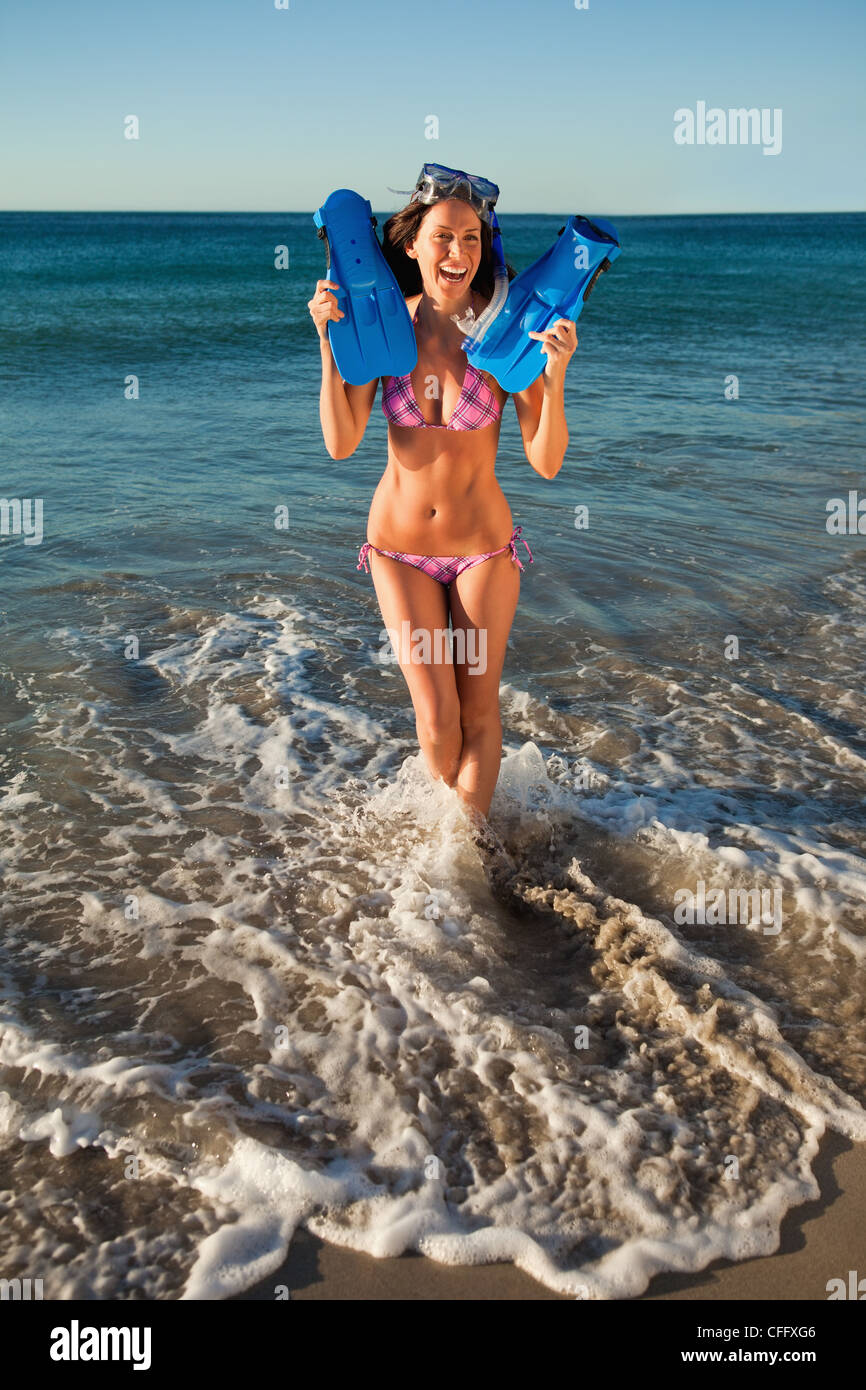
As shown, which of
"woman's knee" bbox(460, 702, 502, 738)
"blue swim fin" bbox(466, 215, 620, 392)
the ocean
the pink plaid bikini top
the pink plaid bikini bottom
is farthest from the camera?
"woman's knee" bbox(460, 702, 502, 738)

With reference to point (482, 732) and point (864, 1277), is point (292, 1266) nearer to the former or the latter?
point (864, 1277)

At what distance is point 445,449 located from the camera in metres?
3.69

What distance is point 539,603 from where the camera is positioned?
23.5 ft

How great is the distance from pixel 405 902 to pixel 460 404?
1.89 meters

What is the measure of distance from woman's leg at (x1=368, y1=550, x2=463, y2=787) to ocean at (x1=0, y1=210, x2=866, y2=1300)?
509mm

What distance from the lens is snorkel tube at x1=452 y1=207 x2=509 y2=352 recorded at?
3525mm

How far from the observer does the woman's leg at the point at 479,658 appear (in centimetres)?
385

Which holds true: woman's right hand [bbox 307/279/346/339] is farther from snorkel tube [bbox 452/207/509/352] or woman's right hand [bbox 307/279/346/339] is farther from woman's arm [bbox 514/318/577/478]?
woman's arm [bbox 514/318/577/478]

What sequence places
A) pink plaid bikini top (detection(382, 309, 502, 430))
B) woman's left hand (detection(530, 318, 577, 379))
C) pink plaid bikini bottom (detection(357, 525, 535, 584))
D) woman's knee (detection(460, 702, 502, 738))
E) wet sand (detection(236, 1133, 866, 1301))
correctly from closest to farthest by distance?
wet sand (detection(236, 1133, 866, 1301)) < woman's left hand (detection(530, 318, 577, 379)) < pink plaid bikini top (detection(382, 309, 502, 430)) < pink plaid bikini bottom (detection(357, 525, 535, 584)) < woman's knee (detection(460, 702, 502, 738))

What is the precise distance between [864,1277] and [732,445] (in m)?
10.5

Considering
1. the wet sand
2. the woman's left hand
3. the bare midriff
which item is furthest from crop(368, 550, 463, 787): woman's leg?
the wet sand

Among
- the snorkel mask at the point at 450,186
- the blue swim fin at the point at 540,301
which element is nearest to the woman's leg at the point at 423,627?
the blue swim fin at the point at 540,301

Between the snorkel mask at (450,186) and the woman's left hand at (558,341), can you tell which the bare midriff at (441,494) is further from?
the snorkel mask at (450,186)

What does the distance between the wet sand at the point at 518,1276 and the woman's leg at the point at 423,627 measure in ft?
6.16
